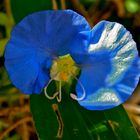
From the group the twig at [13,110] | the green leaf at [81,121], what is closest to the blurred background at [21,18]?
the twig at [13,110]

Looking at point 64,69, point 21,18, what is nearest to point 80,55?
point 64,69

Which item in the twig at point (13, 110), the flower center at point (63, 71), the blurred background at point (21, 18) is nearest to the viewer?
the flower center at point (63, 71)

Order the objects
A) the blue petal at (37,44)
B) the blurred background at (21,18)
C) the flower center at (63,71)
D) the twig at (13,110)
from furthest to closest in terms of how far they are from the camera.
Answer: the twig at (13,110)
the blurred background at (21,18)
the flower center at (63,71)
the blue petal at (37,44)

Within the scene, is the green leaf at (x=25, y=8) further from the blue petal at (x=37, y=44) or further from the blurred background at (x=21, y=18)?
the blue petal at (x=37, y=44)

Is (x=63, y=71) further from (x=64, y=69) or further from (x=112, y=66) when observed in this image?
(x=112, y=66)

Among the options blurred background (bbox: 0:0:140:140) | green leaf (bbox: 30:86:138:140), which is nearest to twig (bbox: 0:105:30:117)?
blurred background (bbox: 0:0:140:140)

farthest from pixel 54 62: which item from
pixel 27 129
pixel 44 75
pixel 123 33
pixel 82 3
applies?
pixel 82 3
